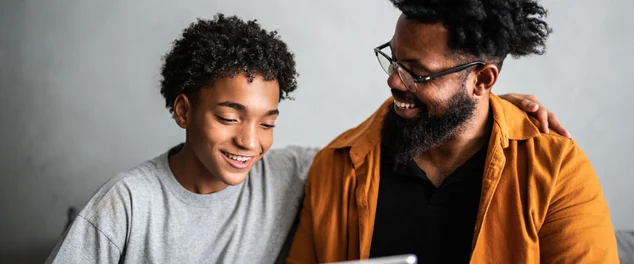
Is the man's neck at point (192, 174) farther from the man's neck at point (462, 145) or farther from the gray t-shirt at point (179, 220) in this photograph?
the man's neck at point (462, 145)

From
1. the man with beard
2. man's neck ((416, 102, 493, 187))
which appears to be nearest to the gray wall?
the man with beard

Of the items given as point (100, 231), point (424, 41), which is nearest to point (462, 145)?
point (424, 41)

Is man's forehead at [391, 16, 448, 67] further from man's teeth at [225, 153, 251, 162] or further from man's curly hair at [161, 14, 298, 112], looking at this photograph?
man's teeth at [225, 153, 251, 162]

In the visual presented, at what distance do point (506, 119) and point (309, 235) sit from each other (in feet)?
1.89

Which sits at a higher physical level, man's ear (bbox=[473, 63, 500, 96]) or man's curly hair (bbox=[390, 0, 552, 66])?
man's curly hair (bbox=[390, 0, 552, 66])

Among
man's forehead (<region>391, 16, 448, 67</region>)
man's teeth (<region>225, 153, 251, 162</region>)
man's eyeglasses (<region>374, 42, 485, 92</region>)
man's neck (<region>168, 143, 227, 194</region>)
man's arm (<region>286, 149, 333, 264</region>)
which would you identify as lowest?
man's arm (<region>286, 149, 333, 264</region>)

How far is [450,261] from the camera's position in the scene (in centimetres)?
Result: 155

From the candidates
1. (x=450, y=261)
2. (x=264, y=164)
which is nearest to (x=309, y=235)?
(x=264, y=164)

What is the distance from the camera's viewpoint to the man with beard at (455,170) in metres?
1.45

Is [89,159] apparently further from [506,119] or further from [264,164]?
[506,119]

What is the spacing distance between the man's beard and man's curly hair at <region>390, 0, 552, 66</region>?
0.12 meters

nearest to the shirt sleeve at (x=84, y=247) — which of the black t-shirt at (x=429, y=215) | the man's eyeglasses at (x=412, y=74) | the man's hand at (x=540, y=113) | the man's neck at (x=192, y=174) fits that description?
the man's neck at (x=192, y=174)

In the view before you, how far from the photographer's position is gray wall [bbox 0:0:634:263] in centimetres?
206

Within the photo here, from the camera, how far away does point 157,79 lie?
81.6 inches
